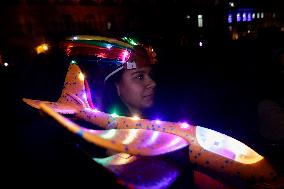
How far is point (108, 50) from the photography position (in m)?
2.18

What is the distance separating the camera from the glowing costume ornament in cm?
99

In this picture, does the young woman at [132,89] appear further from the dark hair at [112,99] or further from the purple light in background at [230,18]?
the purple light in background at [230,18]

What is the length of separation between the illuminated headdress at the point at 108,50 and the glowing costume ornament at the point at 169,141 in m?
0.43

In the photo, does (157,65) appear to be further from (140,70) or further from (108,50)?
(108,50)

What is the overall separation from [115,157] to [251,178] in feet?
2.43

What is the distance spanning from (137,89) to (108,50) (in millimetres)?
494

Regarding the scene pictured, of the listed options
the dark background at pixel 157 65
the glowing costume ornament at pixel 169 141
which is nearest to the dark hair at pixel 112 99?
the glowing costume ornament at pixel 169 141

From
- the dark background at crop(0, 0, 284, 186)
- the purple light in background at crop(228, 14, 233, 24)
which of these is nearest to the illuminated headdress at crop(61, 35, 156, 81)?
the dark background at crop(0, 0, 284, 186)

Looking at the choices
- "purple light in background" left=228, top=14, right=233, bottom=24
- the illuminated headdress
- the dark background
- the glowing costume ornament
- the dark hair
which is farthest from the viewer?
"purple light in background" left=228, top=14, right=233, bottom=24

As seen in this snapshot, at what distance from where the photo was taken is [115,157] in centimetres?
165

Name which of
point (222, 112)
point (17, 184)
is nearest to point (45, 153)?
point (17, 184)

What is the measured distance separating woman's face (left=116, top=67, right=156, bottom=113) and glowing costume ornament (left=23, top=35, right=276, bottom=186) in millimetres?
549

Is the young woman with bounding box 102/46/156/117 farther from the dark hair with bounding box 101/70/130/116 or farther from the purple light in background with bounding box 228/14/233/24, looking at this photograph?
the purple light in background with bounding box 228/14/233/24

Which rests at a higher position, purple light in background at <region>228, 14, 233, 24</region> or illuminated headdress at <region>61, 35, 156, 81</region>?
purple light in background at <region>228, 14, 233, 24</region>
